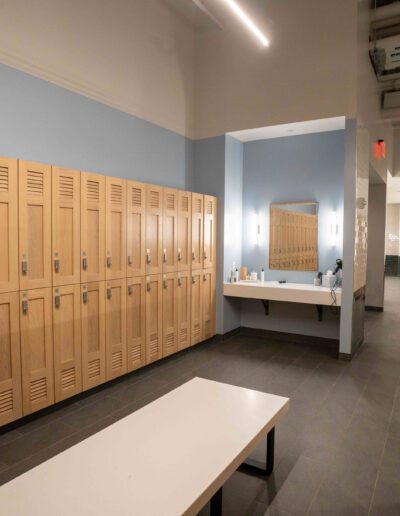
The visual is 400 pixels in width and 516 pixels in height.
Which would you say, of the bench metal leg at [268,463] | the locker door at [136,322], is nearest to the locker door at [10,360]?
the locker door at [136,322]

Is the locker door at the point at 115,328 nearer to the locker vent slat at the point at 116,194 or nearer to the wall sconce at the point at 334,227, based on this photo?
the locker vent slat at the point at 116,194

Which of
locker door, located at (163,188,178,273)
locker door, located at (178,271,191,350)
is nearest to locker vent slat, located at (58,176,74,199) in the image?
locker door, located at (163,188,178,273)

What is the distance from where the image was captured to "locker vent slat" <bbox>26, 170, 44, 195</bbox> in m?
3.10

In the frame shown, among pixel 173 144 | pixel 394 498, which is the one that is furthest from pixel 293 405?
pixel 173 144

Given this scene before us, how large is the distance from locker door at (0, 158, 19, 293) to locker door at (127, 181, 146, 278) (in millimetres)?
1264

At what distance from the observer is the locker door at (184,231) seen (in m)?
4.87

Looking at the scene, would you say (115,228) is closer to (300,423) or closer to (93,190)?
(93,190)

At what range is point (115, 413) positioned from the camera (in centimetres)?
336

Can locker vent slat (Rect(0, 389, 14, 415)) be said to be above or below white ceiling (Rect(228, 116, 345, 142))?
below

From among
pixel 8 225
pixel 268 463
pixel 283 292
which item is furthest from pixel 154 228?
pixel 268 463

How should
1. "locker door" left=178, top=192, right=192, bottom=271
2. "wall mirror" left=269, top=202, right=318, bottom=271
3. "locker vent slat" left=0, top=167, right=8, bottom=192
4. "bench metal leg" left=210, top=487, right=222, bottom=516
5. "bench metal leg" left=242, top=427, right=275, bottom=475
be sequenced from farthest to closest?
"wall mirror" left=269, top=202, right=318, bottom=271 → "locker door" left=178, top=192, right=192, bottom=271 → "locker vent slat" left=0, top=167, right=8, bottom=192 → "bench metal leg" left=242, top=427, right=275, bottom=475 → "bench metal leg" left=210, top=487, right=222, bottom=516

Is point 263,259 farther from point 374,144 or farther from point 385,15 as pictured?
point 385,15

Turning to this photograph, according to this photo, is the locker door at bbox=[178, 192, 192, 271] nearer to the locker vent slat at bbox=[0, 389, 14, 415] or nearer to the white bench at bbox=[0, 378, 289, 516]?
the locker vent slat at bbox=[0, 389, 14, 415]

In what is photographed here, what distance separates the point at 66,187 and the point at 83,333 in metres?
1.34
